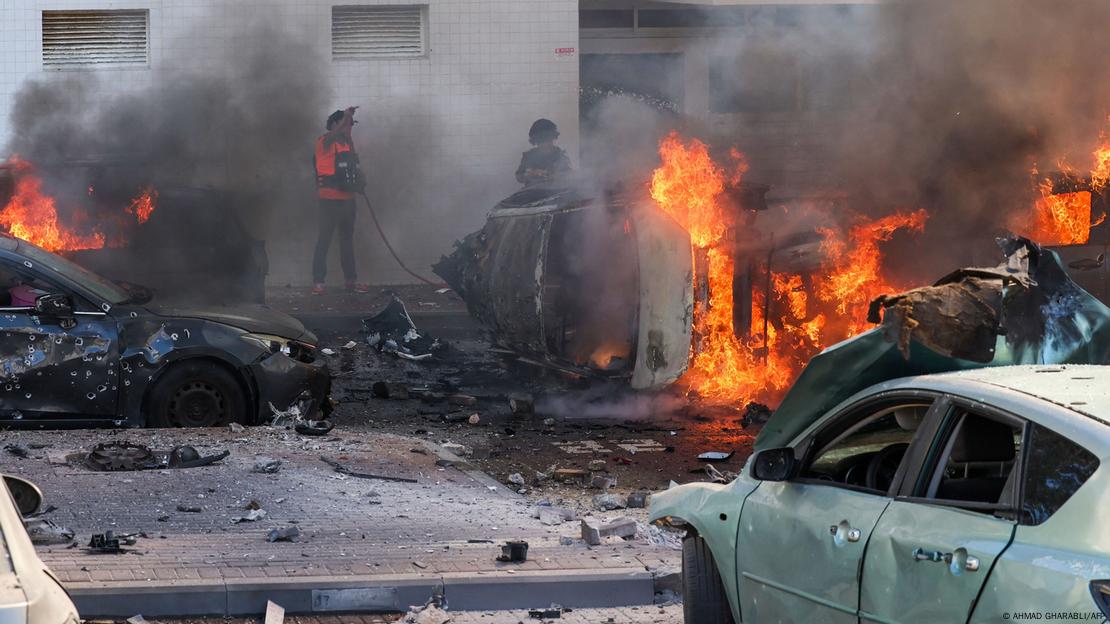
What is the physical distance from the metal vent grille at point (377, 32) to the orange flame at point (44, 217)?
20.4 feet

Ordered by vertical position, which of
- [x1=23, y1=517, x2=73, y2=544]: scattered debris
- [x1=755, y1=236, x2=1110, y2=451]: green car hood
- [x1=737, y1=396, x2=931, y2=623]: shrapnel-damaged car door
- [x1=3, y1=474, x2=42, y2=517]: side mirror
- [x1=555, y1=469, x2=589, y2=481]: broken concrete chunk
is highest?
[x1=755, y1=236, x2=1110, y2=451]: green car hood

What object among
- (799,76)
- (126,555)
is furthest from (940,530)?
(799,76)

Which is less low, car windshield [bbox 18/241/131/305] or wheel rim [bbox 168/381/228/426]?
car windshield [bbox 18/241/131/305]

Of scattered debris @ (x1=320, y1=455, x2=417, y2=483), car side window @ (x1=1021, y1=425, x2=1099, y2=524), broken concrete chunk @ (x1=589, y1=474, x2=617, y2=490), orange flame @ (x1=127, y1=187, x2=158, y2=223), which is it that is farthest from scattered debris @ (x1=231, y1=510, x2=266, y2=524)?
orange flame @ (x1=127, y1=187, x2=158, y2=223)

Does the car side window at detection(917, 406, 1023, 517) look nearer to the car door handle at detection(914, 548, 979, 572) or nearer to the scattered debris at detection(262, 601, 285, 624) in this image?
the car door handle at detection(914, 548, 979, 572)

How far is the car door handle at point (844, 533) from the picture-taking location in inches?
178

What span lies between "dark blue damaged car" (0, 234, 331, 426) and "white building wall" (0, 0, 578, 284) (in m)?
9.54

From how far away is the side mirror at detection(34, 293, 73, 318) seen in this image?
33.7ft

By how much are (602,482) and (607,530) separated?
1911 millimetres

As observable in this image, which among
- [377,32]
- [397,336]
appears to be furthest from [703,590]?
[377,32]

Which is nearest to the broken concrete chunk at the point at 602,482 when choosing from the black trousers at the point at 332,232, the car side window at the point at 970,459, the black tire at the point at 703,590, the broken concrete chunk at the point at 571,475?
the broken concrete chunk at the point at 571,475

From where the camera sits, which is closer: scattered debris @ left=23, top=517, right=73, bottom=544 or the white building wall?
scattered debris @ left=23, top=517, right=73, bottom=544

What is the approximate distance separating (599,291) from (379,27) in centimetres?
951

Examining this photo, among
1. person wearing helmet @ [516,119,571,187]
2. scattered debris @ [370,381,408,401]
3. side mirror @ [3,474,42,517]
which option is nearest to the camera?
side mirror @ [3,474,42,517]
